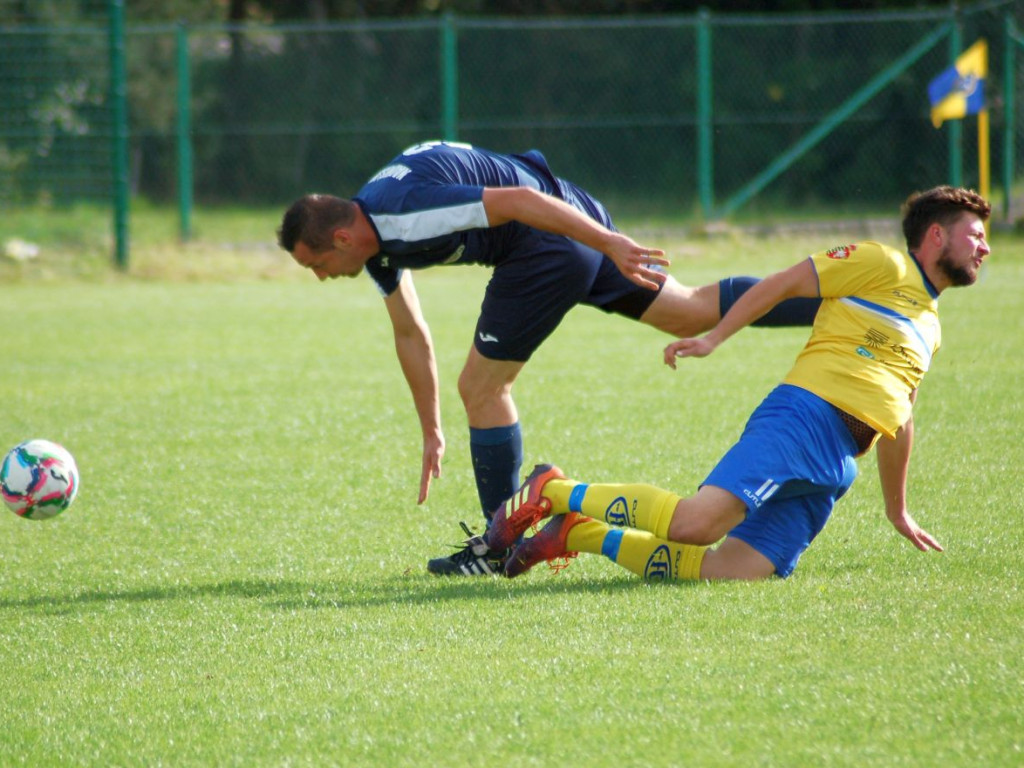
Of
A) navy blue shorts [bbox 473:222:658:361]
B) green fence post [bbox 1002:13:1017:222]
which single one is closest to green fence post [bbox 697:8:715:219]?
green fence post [bbox 1002:13:1017:222]

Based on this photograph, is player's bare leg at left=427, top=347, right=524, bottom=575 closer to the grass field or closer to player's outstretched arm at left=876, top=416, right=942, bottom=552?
the grass field

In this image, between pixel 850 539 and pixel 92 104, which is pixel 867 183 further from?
pixel 850 539

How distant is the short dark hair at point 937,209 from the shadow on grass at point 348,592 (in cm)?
149

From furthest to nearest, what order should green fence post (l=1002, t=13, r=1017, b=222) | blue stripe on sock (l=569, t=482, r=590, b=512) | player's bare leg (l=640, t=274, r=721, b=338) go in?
green fence post (l=1002, t=13, r=1017, b=222), player's bare leg (l=640, t=274, r=721, b=338), blue stripe on sock (l=569, t=482, r=590, b=512)

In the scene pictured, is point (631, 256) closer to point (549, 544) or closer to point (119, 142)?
point (549, 544)

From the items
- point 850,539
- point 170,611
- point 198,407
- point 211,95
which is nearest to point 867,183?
point 211,95

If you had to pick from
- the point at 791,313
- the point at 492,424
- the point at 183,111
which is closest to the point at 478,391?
the point at 492,424

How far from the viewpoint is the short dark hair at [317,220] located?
4461mm

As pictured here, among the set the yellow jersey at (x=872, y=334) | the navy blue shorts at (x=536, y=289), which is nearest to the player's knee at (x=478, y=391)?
the navy blue shorts at (x=536, y=289)

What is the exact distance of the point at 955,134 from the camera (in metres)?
18.3

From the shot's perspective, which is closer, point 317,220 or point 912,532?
point 317,220

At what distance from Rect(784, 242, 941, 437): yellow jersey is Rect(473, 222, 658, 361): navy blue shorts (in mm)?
856

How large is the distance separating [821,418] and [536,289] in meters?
1.23

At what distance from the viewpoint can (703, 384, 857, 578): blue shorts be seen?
434 centimetres
